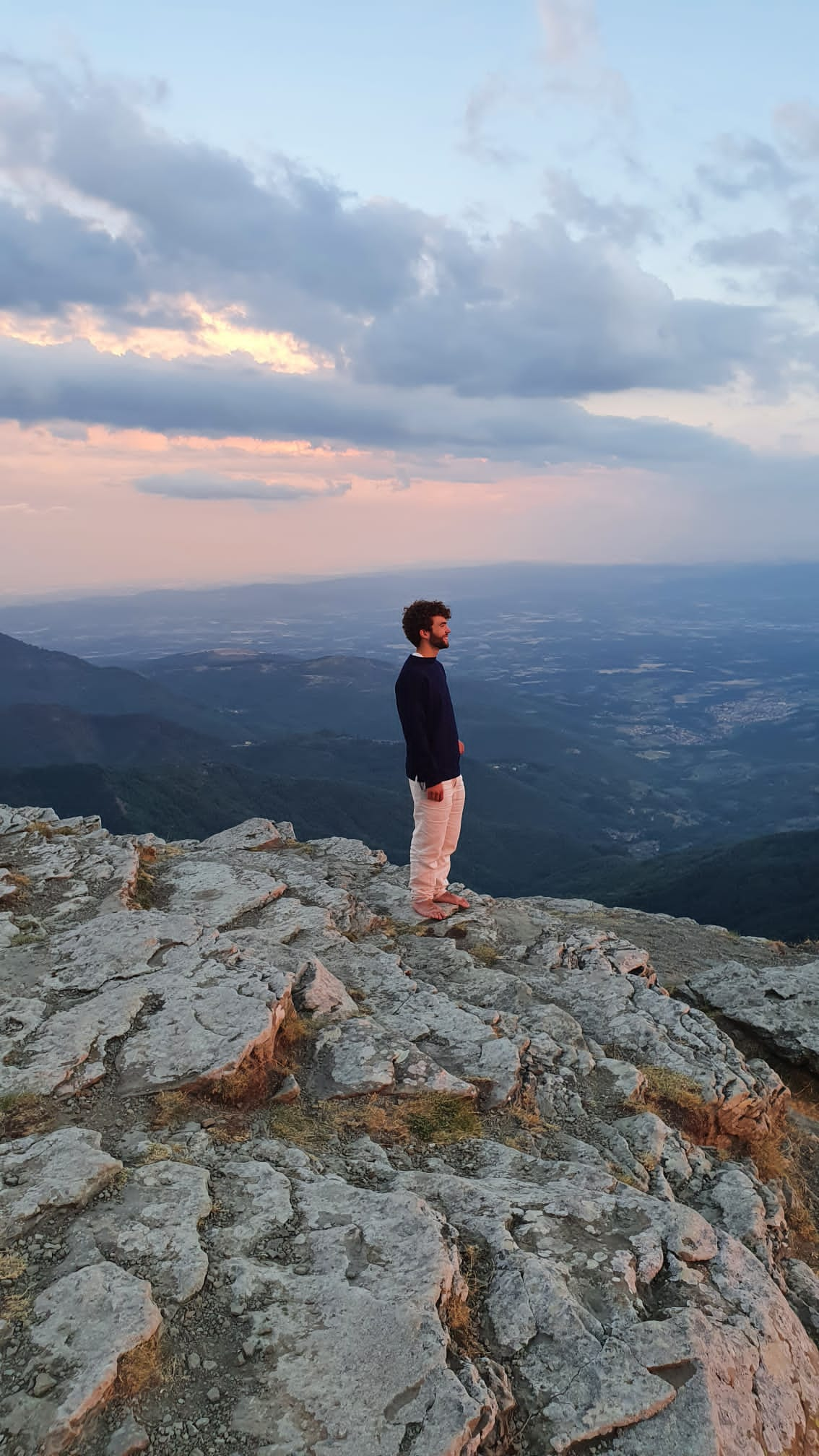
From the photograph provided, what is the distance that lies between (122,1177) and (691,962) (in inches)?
532

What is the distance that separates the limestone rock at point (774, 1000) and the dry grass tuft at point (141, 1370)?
1164 centimetres

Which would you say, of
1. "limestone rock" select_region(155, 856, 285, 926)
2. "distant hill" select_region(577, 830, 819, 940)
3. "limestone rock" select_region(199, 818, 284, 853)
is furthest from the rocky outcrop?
"distant hill" select_region(577, 830, 819, 940)

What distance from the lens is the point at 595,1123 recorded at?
8359 millimetres

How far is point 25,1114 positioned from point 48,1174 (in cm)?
102

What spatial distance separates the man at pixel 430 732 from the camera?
36.4 ft

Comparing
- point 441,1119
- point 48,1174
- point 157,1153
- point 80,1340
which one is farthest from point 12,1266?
point 441,1119

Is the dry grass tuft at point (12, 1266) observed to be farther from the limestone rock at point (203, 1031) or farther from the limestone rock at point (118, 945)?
the limestone rock at point (118, 945)

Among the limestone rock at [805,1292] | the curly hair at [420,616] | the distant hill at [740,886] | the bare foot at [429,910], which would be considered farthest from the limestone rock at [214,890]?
the distant hill at [740,886]

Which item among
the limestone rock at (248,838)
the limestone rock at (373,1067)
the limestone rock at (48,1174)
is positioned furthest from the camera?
the limestone rock at (248,838)

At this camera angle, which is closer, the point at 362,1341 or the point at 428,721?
the point at 362,1341

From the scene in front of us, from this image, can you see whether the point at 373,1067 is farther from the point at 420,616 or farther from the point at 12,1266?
the point at 420,616

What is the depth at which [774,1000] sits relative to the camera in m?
13.9

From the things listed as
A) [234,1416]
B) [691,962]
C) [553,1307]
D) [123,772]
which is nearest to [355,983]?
[553,1307]

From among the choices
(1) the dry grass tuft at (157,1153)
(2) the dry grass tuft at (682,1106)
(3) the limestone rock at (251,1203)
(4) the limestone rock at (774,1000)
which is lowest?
(4) the limestone rock at (774,1000)
